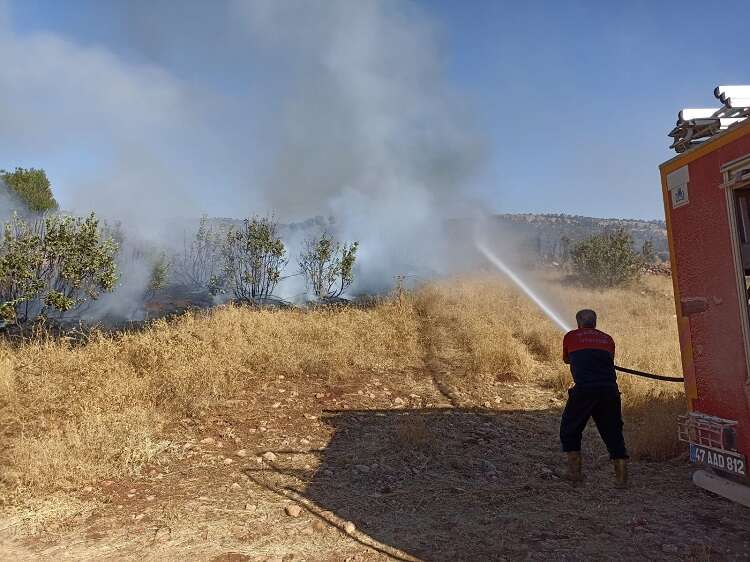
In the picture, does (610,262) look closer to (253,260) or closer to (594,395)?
(253,260)

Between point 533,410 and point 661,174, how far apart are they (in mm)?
3777

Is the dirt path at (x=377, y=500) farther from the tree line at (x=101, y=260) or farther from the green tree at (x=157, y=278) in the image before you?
the green tree at (x=157, y=278)

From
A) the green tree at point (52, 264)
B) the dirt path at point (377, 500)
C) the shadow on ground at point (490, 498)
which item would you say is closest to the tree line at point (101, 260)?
the green tree at point (52, 264)

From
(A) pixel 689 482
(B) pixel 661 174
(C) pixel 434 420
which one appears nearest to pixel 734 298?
(B) pixel 661 174

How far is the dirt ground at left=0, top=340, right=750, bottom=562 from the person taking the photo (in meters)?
3.32

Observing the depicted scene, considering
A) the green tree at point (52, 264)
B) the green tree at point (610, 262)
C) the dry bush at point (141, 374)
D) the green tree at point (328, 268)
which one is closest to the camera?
the dry bush at point (141, 374)

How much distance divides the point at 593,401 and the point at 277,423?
3375 millimetres

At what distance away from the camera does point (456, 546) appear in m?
3.32

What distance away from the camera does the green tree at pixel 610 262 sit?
64.1 feet

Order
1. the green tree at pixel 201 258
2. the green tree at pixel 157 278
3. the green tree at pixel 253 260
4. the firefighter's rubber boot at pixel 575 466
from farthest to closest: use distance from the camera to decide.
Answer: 1. the green tree at pixel 201 258
2. the green tree at pixel 253 260
3. the green tree at pixel 157 278
4. the firefighter's rubber boot at pixel 575 466

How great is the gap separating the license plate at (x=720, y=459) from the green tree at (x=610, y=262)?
17371 millimetres

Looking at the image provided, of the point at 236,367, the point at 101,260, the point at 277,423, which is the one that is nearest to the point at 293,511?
the point at 277,423

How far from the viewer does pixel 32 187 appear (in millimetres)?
16375

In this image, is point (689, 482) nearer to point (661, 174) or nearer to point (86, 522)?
point (661, 174)
